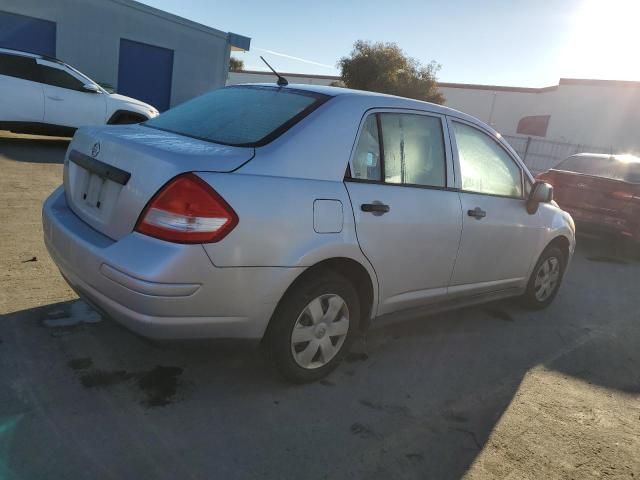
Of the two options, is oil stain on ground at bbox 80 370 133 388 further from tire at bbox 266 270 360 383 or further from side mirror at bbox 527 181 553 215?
side mirror at bbox 527 181 553 215

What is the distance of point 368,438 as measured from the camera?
277 cm

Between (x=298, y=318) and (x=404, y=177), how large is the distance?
1159 millimetres

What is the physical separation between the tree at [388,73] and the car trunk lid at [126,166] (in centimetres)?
3227

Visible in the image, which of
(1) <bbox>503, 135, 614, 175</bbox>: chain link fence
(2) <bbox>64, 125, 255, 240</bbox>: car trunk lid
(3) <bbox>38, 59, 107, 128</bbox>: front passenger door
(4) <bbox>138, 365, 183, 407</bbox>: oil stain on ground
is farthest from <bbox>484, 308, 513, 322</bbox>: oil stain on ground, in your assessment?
(1) <bbox>503, 135, 614, 175</bbox>: chain link fence

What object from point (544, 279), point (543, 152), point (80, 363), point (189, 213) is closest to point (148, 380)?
point (80, 363)

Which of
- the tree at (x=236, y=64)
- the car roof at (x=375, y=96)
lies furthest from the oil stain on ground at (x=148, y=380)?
the tree at (x=236, y=64)

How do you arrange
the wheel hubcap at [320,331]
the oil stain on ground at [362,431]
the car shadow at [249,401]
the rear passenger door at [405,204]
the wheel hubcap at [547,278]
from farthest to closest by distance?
the wheel hubcap at [547,278]
the rear passenger door at [405,204]
the wheel hubcap at [320,331]
the oil stain on ground at [362,431]
the car shadow at [249,401]

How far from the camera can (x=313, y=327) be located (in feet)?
10.1

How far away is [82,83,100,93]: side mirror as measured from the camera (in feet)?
35.5

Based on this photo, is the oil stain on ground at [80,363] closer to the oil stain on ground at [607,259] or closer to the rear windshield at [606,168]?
the oil stain on ground at [607,259]

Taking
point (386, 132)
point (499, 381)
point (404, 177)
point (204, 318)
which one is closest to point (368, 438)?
point (204, 318)

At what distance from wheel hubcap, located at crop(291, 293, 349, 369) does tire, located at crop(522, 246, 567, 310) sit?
245 cm

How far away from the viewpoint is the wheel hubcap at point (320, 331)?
3.02m

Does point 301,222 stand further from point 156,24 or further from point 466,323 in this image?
point 156,24
